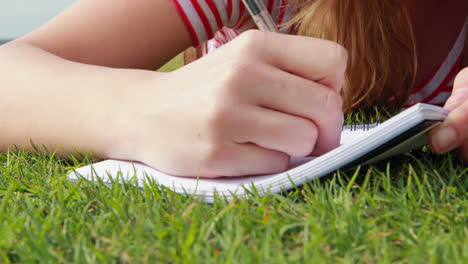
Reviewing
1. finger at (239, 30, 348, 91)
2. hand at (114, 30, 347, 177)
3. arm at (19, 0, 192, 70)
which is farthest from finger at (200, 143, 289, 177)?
arm at (19, 0, 192, 70)

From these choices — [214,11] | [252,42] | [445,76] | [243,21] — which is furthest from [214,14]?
[445,76]

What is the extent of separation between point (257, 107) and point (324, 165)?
0.42 feet

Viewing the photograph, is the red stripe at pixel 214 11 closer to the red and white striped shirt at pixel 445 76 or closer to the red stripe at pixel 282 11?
the red stripe at pixel 282 11

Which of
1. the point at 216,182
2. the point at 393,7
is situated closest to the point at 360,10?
the point at 393,7

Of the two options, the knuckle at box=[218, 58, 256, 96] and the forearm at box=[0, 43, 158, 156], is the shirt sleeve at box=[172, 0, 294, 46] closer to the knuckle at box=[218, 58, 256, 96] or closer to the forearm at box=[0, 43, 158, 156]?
the forearm at box=[0, 43, 158, 156]

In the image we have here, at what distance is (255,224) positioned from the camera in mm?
510

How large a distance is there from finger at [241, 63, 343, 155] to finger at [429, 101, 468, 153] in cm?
14

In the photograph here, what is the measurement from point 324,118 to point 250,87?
0.39 ft

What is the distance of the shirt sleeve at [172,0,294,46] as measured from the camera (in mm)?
1219

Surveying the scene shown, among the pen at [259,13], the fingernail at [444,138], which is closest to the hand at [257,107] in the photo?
the fingernail at [444,138]

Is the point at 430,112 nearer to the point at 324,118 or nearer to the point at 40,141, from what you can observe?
the point at 324,118

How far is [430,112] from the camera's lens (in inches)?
21.5

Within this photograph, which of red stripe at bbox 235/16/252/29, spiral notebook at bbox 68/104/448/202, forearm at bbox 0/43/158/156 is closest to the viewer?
spiral notebook at bbox 68/104/448/202

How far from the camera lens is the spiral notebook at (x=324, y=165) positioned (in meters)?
0.53
